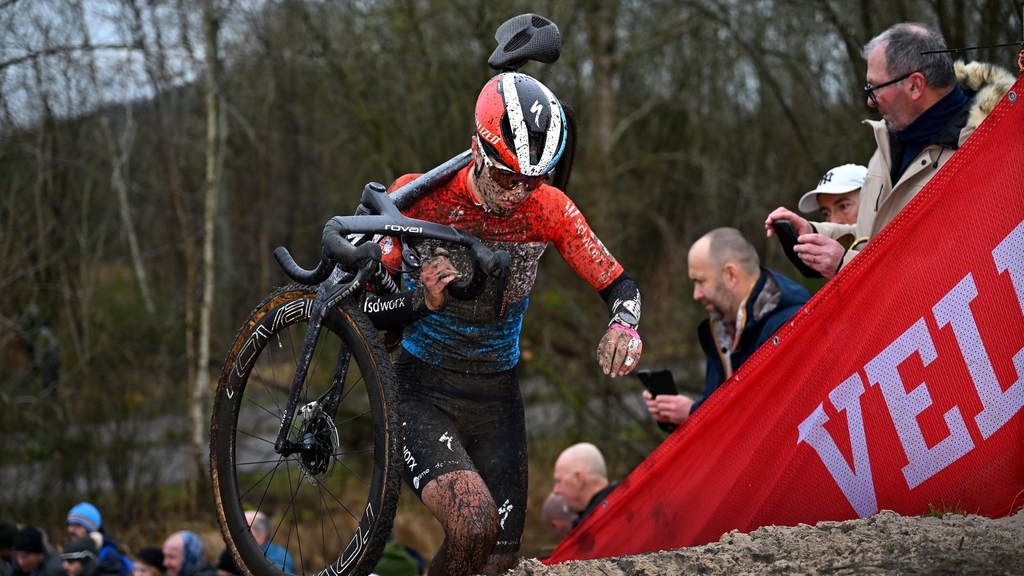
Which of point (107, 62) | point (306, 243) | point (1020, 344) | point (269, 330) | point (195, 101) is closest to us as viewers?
point (1020, 344)

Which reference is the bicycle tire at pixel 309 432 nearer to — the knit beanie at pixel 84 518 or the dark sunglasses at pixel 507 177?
the dark sunglasses at pixel 507 177

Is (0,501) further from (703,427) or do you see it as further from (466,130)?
(703,427)

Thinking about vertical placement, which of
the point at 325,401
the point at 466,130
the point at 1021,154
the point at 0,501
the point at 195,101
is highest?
the point at 195,101

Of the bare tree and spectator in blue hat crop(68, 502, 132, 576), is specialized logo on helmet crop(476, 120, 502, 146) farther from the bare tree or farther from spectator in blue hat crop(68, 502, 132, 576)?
the bare tree

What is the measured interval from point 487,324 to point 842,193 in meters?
2.39

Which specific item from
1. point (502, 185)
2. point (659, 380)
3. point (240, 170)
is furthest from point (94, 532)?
point (240, 170)

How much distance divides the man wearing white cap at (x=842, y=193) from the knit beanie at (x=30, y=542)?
5.84m

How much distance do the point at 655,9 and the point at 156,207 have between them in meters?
8.14

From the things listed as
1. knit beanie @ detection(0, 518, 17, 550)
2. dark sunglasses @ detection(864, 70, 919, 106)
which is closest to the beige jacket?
dark sunglasses @ detection(864, 70, 919, 106)

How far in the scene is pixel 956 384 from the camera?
4102 mm

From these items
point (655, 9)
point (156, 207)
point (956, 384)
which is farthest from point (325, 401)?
point (655, 9)

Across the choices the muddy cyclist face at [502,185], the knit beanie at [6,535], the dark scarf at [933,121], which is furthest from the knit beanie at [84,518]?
the dark scarf at [933,121]

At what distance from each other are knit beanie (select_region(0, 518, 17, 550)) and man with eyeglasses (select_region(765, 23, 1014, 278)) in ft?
20.0

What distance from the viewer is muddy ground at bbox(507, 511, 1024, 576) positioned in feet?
11.8
